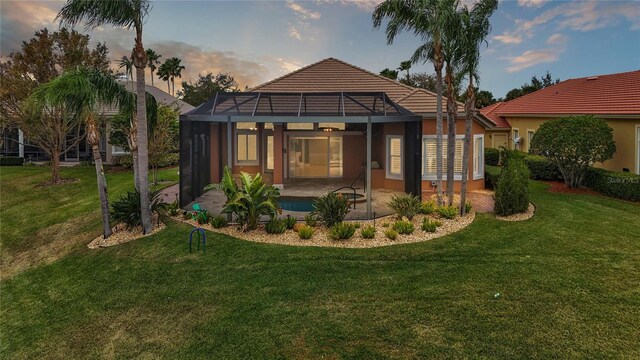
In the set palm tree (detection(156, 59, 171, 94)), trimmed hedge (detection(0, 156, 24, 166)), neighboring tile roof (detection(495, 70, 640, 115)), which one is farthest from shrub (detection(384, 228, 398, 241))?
palm tree (detection(156, 59, 171, 94))

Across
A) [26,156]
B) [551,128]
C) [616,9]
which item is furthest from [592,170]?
[26,156]

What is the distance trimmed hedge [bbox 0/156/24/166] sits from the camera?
28.2 metres

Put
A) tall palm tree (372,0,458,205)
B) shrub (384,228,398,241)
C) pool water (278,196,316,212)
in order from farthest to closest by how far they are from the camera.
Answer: pool water (278,196,316,212)
tall palm tree (372,0,458,205)
shrub (384,228,398,241)

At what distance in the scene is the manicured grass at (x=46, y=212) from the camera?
12.4 meters

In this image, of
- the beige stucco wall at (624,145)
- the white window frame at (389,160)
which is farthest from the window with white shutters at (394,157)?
the beige stucco wall at (624,145)

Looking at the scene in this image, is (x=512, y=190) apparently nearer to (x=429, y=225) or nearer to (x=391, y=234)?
(x=429, y=225)

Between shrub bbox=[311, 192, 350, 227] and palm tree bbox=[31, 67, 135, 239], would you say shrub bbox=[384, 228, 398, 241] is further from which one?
palm tree bbox=[31, 67, 135, 239]

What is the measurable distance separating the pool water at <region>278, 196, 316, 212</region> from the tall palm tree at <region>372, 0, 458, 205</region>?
14.9 ft

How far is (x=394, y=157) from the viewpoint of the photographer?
16.9 metres

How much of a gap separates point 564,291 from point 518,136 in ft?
71.9

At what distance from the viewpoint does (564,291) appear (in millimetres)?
7078

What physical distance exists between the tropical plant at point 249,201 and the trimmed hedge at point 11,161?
26.3 meters

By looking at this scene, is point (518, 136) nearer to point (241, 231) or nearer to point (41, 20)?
point (241, 231)

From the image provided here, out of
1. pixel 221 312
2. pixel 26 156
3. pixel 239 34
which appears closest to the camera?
pixel 221 312
